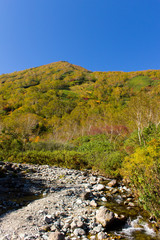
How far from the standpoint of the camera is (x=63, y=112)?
60.4 m

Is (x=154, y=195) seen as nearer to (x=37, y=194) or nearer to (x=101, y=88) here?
(x=37, y=194)

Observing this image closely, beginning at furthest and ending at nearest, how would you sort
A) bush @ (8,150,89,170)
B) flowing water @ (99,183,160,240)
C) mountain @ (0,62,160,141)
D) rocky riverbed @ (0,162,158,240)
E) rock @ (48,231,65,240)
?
mountain @ (0,62,160,141) < bush @ (8,150,89,170) < flowing water @ (99,183,160,240) < rocky riverbed @ (0,162,158,240) < rock @ (48,231,65,240)

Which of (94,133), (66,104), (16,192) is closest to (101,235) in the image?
(16,192)

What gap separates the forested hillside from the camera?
5461 millimetres

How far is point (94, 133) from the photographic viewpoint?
3247cm

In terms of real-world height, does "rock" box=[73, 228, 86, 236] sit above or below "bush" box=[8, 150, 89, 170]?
above

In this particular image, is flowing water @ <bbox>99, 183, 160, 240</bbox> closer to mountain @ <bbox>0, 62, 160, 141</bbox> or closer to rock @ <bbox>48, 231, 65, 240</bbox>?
rock @ <bbox>48, 231, 65, 240</bbox>

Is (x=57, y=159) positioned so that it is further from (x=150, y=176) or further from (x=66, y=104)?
(x=66, y=104)

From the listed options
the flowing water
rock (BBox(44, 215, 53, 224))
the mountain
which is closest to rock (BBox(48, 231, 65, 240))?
rock (BBox(44, 215, 53, 224))

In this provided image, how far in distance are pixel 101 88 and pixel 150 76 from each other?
40.3m

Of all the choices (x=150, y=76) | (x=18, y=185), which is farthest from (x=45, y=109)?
(x=150, y=76)

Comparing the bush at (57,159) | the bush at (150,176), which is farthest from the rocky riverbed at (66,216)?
the bush at (57,159)

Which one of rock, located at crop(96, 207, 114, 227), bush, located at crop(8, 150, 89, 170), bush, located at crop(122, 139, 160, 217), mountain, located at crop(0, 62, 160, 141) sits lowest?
bush, located at crop(8, 150, 89, 170)

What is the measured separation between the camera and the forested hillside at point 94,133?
546cm
